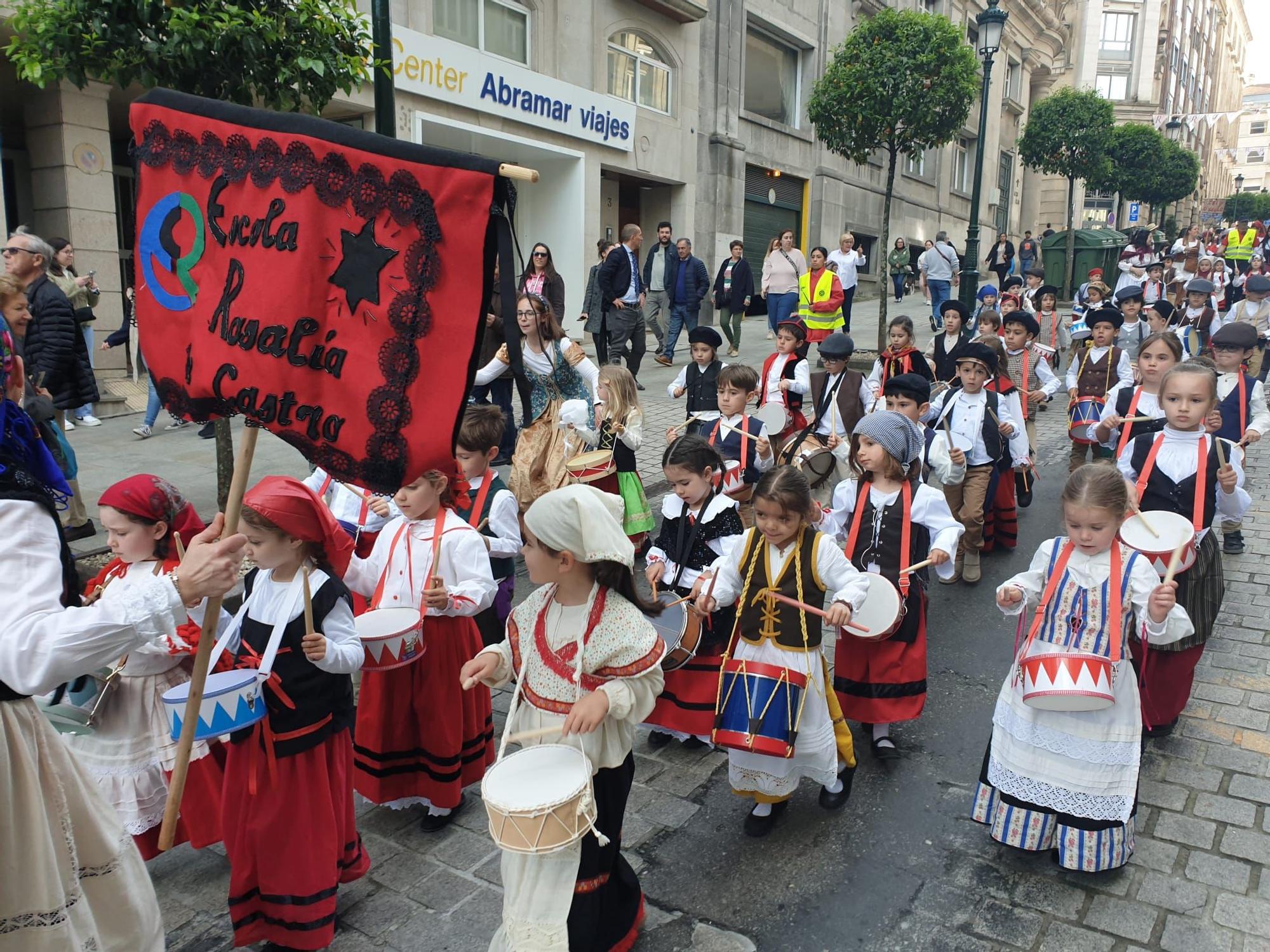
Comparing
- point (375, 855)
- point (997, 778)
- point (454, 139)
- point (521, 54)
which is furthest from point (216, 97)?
point (521, 54)

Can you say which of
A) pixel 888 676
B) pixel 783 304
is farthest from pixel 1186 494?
pixel 783 304

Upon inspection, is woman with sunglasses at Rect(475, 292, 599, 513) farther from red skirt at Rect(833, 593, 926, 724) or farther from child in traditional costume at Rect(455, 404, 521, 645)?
red skirt at Rect(833, 593, 926, 724)

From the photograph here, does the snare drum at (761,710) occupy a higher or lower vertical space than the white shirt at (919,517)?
lower

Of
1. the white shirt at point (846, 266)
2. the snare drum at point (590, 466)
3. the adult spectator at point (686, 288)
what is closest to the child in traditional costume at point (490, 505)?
the snare drum at point (590, 466)

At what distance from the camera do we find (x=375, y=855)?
361 centimetres

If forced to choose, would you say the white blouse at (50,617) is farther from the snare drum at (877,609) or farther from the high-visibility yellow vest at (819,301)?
the high-visibility yellow vest at (819,301)

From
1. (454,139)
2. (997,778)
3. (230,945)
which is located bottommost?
(230,945)

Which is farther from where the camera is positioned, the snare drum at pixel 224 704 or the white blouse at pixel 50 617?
the snare drum at pixel 224 704

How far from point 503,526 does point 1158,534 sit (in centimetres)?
286

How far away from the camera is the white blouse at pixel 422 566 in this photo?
3.79 metres

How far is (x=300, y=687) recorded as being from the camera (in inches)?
121

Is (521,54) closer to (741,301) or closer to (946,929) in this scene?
(741,301)

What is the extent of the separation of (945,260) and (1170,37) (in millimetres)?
A: 55008

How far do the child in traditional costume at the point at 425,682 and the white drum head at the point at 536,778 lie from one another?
45.3 inches
